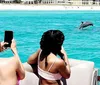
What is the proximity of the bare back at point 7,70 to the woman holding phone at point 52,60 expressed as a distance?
1.01 feet

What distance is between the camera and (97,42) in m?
15.2

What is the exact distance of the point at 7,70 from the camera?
2561 millimetres

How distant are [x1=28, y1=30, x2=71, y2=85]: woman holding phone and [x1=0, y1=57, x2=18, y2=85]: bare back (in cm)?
31

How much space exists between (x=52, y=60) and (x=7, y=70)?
1.28 feet

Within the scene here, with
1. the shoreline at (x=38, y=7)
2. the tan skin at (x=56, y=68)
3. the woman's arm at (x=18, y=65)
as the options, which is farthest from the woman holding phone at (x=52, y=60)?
the shoreline at (x=38, y=7)

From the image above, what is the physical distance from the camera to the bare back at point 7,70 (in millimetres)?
2541

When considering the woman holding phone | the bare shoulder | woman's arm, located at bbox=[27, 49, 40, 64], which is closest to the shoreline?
woman's arm, located at bbox=[27, 49, 40, 64]

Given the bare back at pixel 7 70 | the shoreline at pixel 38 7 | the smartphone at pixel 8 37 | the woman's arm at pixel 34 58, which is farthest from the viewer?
the shoreline at pixel 38 7

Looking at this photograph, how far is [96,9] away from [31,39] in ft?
186

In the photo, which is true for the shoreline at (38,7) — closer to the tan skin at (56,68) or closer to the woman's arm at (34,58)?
the woman's arm at (34,58)

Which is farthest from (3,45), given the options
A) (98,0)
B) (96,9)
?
(98,0)

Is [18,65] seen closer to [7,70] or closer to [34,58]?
[7,70]

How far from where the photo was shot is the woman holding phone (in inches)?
108

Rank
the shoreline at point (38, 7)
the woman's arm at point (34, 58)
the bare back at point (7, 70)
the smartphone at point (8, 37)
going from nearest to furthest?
the bare back at point (7, 70)
the smartphone at point (8, 37)
the woman's arm at point (34, 58)
the shoreline at point (38, 7)
